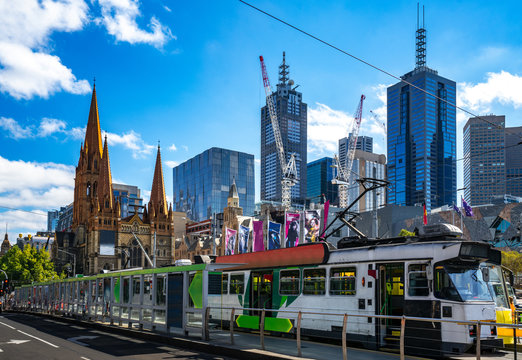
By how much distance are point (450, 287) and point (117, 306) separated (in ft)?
55.1

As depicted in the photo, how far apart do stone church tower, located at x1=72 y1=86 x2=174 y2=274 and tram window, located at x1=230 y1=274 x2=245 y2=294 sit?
103m

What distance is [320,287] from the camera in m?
19.3

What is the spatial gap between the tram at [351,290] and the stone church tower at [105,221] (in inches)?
4107

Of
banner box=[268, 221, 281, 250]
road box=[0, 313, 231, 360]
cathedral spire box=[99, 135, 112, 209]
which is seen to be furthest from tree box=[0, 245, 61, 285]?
road box=[0, 313, 231, 360]

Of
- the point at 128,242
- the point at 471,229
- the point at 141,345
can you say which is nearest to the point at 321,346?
the point at 141,345

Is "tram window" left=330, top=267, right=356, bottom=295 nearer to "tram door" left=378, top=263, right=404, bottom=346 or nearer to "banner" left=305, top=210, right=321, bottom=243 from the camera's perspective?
"tram door" left=378, top=263, right=404, bottom=346

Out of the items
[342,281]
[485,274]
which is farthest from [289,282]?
[485,274]

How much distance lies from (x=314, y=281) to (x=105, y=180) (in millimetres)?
124217

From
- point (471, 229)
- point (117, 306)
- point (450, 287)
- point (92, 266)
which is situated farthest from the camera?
point (92, 266)

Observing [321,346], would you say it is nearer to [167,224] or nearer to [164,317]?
[164,317]

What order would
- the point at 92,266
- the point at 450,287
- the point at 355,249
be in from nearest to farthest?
the point at 450,287 < the point at 355,249 < the point at 92,266

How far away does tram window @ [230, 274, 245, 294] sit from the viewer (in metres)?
23.5

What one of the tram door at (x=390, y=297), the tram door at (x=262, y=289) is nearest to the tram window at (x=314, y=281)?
the tram door at (x=262, y=289)

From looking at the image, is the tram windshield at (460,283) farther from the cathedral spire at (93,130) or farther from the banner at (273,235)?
the cathedral spire at (93,130)
